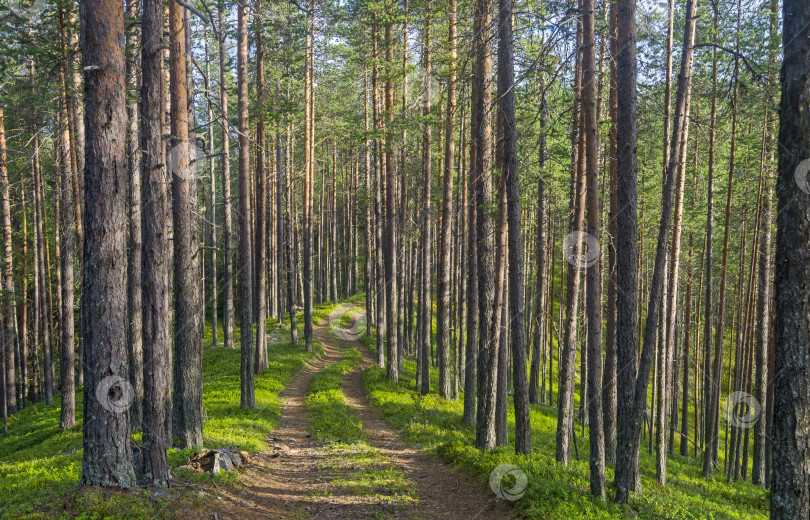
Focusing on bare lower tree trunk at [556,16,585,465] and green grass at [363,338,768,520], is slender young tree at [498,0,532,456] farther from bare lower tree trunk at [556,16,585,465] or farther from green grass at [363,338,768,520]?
bare lower tree trunk at [556,16,585,465]

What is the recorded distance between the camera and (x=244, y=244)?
15156mm

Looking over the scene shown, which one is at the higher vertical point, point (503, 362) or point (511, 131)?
point (511, 131)

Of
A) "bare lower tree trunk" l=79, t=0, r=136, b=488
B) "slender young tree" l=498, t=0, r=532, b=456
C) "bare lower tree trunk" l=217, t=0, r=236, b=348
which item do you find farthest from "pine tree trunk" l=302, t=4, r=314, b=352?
"bare lower tree trunk" l=79, t=0, r=136, b=488

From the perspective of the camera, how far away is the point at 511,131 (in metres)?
9.88

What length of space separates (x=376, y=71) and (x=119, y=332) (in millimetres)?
18154

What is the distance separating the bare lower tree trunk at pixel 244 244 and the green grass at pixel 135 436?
1045 millimetres

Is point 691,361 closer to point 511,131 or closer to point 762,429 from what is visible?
point 762,429

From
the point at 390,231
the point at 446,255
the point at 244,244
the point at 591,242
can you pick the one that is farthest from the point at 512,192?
the point at 390,231

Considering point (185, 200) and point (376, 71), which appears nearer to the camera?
point (185, 200)

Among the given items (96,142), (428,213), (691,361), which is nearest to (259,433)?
(96,142)

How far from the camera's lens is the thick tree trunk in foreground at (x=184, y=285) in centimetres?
957

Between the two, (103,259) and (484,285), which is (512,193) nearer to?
(484,285)

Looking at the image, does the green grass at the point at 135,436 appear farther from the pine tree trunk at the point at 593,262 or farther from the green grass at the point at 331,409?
the pine tree trunk at the point at 593,262

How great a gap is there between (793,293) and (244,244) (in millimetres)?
13578
